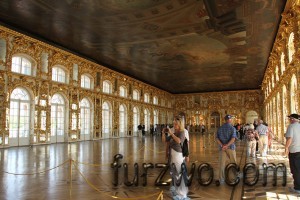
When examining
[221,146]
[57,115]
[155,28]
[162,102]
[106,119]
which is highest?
[155,28]

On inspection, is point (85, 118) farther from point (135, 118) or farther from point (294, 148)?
point (294, 148)

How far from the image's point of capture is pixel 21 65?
16812 mm

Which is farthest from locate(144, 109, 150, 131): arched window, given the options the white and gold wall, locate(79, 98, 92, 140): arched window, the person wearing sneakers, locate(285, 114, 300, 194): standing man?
locate(285, 114, 300, 194): standing man

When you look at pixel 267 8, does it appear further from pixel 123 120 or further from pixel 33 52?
pixel 123 120

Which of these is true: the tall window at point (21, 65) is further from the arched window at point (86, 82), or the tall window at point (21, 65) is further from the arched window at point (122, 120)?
the arched window at point (122, 120)

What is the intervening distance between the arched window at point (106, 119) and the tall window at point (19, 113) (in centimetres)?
904

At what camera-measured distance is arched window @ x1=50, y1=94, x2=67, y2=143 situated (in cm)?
1914

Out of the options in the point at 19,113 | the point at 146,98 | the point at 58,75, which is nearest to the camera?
the point at 19,113

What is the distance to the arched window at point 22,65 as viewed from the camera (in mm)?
16362

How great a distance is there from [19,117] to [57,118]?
3.34 meters

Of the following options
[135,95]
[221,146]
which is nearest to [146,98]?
[135,95]

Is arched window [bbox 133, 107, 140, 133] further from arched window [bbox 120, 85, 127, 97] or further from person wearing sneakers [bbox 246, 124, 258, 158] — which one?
person wearing sneakers [bbox 246, 124, 258, 158]

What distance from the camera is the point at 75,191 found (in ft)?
18.6

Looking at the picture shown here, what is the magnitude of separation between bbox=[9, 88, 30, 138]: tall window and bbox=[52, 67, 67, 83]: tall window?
2912mm
